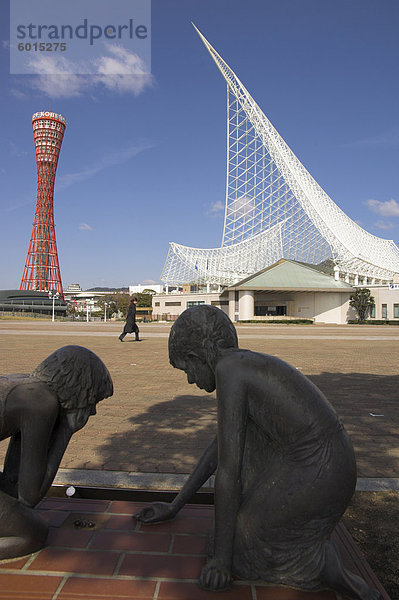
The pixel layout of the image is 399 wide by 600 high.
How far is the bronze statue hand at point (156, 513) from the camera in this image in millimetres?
2152

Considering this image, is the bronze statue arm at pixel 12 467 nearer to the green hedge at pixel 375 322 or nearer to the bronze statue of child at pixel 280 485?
the bronze statue of child at pixel 280 485

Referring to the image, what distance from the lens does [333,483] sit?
160cm

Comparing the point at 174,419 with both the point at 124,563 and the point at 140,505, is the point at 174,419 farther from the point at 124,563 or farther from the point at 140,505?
the point at 124,563

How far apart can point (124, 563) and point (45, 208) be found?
91089 millimetres

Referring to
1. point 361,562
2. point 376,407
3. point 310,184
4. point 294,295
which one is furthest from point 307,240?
point 361,562

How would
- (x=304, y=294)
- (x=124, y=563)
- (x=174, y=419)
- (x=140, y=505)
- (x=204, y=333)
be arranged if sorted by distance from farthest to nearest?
(x=304, y=294)
(x=174, y=419)
(x=140, y=505)
(x=124, y=563)
(x=204, y=333)

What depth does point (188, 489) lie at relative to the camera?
2086mm

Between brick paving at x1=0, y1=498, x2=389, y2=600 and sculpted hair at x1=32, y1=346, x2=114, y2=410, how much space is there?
68cm

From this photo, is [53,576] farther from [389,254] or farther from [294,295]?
[389,254]

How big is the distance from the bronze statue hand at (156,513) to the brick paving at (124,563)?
1.4 inches

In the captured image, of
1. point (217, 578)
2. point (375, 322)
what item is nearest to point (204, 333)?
point (217, 578)

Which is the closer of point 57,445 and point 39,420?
point 39,420

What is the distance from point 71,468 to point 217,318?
2.69 m

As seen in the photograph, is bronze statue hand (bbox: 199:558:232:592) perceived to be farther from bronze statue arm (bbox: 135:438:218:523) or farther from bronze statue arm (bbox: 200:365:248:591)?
bronze statue arm (bbox: 135:438:218:523)
